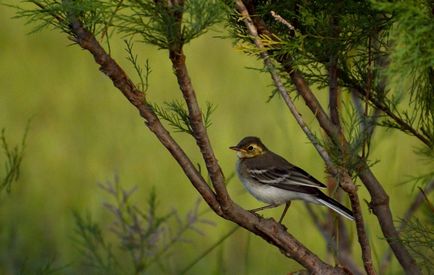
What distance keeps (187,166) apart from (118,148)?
4.90 metres

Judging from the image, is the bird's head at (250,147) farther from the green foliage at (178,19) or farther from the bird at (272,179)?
the green foliage at (178,19)

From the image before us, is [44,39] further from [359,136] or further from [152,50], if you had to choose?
[359,136]

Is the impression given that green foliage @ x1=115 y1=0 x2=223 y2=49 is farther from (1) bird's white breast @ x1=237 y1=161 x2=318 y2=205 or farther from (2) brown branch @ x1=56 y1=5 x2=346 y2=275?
(1) bird's white breast @ x1=237 y1=161 x2=318 y2=205

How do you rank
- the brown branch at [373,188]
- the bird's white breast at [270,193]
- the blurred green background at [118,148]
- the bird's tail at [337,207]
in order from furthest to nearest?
the blurred green background at [118,148] < the bird's white breast at [270,193] < the bird's tail at [337,207] < the brown branch at [373,188]

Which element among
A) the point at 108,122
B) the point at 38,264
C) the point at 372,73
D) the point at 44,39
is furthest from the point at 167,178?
the point at 372,73

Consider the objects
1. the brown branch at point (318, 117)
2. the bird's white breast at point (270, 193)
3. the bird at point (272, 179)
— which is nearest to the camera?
the brown branch at point (318, 117)

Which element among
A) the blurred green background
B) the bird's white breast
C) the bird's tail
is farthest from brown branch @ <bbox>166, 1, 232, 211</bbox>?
the bird's white breast

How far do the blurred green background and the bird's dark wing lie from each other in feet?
1.16

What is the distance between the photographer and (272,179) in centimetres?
692

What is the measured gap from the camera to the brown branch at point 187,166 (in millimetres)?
4156

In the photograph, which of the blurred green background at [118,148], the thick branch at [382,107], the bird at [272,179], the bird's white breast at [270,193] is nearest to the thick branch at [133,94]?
the thick branch at [382,107]

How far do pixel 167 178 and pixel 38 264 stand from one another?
191cm

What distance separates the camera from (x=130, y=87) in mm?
4270

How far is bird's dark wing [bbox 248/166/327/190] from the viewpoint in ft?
21.1
